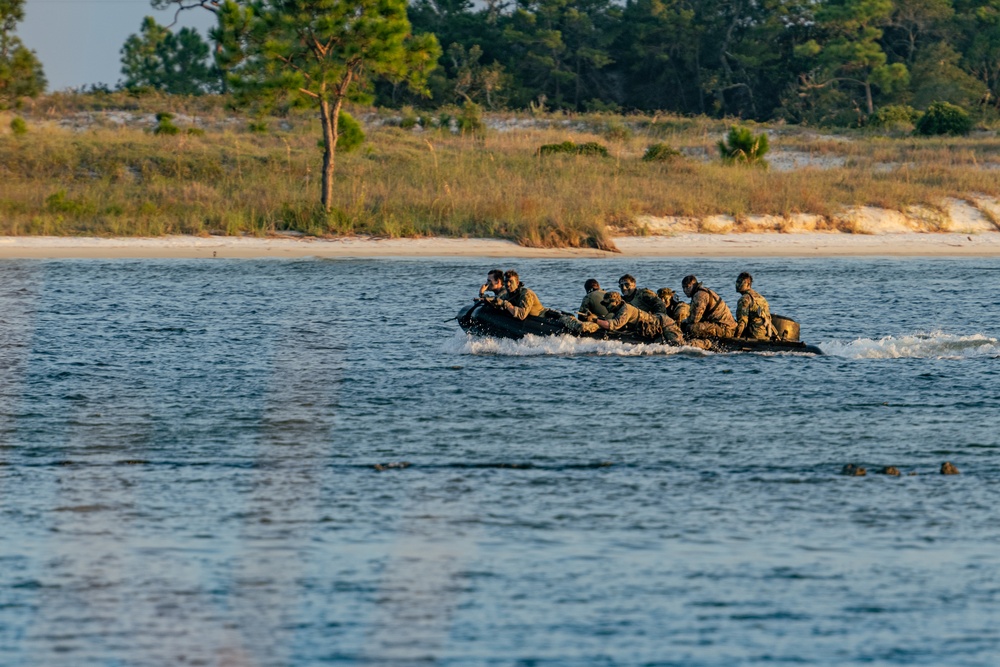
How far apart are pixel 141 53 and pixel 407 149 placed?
43349 millimetres

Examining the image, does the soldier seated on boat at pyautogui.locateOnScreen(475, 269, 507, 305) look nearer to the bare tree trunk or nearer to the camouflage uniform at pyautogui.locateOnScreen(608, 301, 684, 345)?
the camouflage uniform at pyautogui.locateOnScreen(608, 301, 684, 345)

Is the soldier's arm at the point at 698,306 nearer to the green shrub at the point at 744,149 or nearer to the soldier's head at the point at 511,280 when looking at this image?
the soldier's head at the point at 511,280

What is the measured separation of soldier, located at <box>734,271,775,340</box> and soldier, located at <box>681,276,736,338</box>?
0.50 feet

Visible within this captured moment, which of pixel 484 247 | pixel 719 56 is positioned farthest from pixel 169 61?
pixel 484 247

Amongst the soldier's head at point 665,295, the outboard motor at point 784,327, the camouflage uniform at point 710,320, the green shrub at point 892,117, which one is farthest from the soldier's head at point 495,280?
the green shrub at point 892,117

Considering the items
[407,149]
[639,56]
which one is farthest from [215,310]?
[639,56]

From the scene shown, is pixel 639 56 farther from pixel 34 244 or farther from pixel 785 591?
pixel 785 591

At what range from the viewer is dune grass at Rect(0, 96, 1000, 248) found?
3431 cm

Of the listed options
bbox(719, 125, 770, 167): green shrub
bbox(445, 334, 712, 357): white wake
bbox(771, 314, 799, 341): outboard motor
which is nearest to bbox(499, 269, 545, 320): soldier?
bbox(445, 334, 712, 357): white wake

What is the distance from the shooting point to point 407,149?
44688 mm

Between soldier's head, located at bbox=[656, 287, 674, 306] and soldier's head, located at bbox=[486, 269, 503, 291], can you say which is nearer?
soldier's head, located at bbox=[486, 269, 503, 291]

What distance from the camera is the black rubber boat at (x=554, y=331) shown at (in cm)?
1970

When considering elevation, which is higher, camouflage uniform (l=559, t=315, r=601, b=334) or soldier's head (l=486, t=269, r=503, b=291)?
soldier's head (l=486, t=269, r=503, b=291)

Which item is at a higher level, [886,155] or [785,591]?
[886,155]
